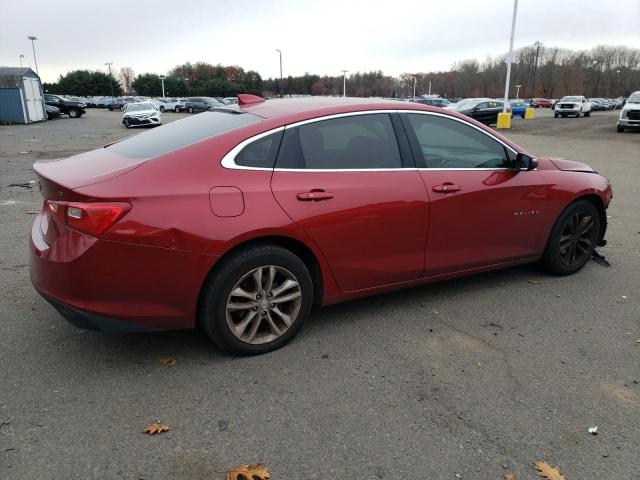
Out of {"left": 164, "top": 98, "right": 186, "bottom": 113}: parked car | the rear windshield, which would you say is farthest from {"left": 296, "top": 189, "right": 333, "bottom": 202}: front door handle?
{"left": 164, "top": 98, "right": 186, "bottom": 113}: parked car

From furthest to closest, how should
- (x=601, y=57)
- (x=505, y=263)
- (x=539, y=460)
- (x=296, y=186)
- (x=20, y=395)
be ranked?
(x=601, y=57) < (x=505, y=263) < (x=296, y=186) < (x=20, y=395) < (x=539, y=460)

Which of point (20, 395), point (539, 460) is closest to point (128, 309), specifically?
point (20, 395)

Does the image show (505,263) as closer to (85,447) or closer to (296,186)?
(296,186)

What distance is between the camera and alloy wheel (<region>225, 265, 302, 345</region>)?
10.4ft

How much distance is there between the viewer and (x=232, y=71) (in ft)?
349

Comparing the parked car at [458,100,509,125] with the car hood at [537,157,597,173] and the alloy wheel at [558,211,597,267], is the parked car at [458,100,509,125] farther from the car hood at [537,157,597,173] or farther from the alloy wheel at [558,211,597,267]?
the alloy wheel at [558,211,597,267]

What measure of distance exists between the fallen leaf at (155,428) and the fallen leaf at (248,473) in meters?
0.48

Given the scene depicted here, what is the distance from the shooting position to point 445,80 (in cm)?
12962

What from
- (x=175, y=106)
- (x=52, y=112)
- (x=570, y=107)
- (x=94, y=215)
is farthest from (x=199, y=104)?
(x=94, y=215)

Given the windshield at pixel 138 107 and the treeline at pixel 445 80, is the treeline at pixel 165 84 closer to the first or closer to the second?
the treeline at pixel 445 80

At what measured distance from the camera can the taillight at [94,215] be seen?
276cm

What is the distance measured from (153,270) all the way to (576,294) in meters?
3.59

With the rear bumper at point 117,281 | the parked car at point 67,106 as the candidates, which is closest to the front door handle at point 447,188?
the rear bumper at point 117,281

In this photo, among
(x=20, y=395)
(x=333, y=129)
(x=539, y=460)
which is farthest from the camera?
(x=333, y=129)
